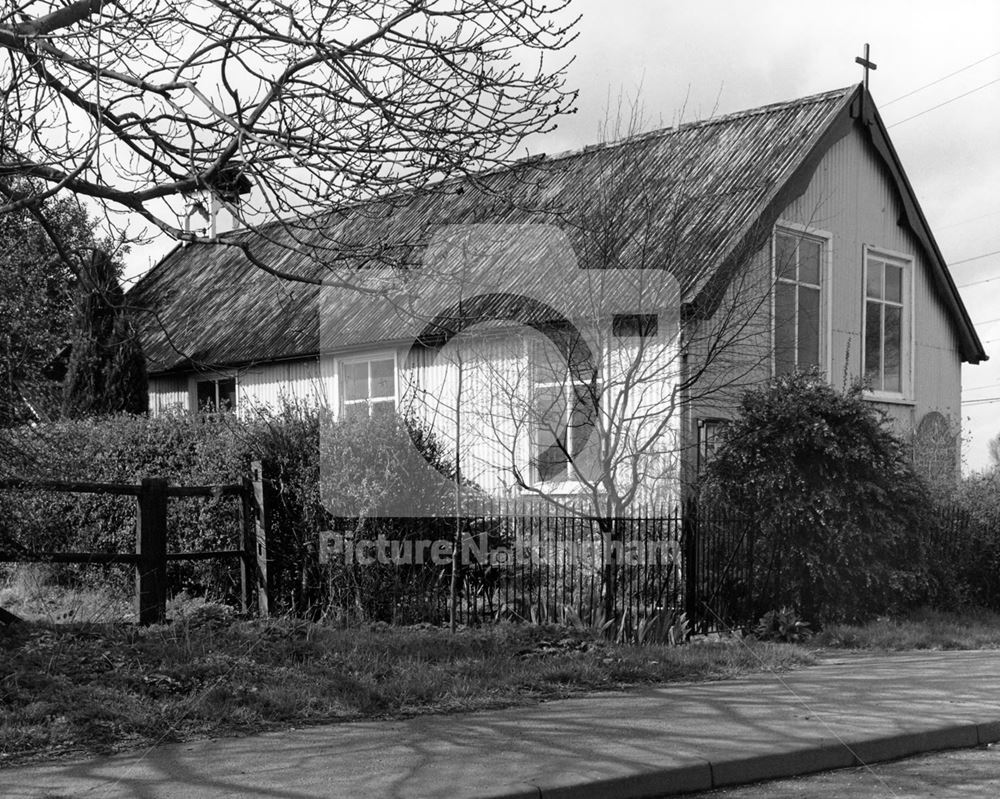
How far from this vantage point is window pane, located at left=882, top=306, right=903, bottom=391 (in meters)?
19.8

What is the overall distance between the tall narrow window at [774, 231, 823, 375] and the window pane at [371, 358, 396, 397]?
626 centimetres

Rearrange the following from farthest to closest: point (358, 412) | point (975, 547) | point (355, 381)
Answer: point (355, 381) → point (975, 547) → point (358, 412)

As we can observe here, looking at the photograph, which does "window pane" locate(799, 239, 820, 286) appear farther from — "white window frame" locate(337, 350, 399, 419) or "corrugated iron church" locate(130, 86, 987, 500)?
"white window frame" locate(337, 350, 399, 419)

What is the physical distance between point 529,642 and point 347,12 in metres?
5.50

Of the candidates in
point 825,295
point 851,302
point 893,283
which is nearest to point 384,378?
point 825,295

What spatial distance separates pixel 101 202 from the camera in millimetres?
8734

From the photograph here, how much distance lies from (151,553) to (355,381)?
30.0 feet

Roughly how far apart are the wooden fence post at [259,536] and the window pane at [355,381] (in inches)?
298

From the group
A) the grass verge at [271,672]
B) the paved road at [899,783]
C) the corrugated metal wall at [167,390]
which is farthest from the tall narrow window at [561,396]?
the corrugated metal wall at [167,390]

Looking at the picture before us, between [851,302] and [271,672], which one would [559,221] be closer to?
[271,672]

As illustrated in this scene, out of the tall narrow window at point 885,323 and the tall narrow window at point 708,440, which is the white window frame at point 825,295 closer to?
the tall narrow window at point 885,323

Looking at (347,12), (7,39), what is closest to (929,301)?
(347,12)

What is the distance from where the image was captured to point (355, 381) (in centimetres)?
1967

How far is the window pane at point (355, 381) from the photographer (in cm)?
1942
